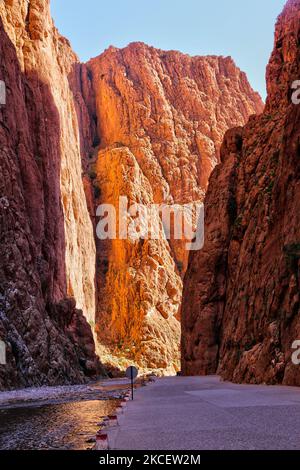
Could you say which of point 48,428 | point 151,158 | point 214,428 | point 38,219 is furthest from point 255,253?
point 151,158

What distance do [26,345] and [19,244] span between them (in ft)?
27.1

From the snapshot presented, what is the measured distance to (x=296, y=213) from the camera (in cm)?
2205

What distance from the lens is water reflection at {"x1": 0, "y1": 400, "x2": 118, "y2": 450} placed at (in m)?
8.96

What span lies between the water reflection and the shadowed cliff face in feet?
25.5

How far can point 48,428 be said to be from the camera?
1141cm

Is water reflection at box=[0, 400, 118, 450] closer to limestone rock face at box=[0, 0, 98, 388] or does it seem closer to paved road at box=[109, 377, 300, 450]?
paved road at box=[109, 377, 300, 450]

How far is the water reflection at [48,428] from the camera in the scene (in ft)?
29.4

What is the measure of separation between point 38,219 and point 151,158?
184ft

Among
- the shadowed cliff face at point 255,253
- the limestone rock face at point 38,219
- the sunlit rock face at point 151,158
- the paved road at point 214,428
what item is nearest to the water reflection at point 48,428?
the paved road at point 214,428

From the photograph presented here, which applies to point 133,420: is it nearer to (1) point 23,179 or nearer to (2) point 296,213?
(2) point 296,213

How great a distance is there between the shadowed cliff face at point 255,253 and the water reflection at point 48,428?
7772 mm

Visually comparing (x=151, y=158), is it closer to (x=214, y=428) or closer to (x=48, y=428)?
(x=48, y=428)

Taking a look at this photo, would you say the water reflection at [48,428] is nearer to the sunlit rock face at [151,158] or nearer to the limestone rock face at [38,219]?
the limestone rock face at [38,219]

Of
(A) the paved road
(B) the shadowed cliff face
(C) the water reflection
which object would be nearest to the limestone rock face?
(B) the shadowed cliff face
